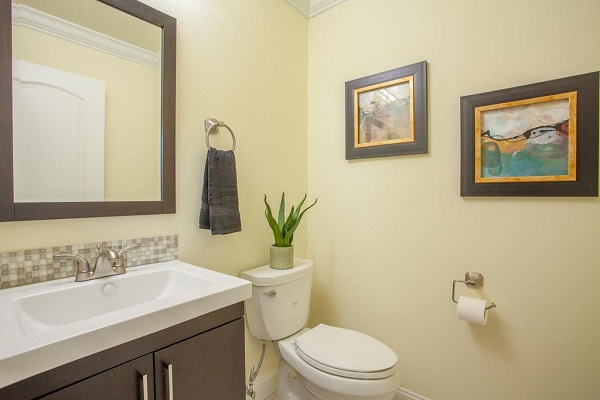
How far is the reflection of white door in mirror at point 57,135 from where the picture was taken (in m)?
0.94

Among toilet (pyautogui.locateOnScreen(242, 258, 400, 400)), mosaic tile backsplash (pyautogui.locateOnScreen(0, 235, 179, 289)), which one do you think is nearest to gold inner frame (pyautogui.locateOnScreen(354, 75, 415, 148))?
toilet (pyautogui.locateOnScreen(242, 258, 400, 400))

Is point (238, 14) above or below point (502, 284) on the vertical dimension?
above

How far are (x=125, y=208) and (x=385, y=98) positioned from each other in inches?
54.2

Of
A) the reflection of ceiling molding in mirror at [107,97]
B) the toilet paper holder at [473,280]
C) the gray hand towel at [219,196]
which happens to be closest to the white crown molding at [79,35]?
the reflection of ceiling molding in mirror at [107,97]

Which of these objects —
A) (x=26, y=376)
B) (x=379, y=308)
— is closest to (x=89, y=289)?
(x=26, y=376)

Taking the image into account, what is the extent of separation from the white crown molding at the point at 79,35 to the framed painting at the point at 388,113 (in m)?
1.06

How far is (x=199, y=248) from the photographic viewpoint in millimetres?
1386

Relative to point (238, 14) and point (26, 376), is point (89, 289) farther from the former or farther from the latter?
point (238, 14)

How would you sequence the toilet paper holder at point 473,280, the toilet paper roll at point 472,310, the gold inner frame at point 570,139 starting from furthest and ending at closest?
the toilet paper holder at point 473,280 → the toilet paper roll at point 472,310 → the gold inner frame at point 570,139

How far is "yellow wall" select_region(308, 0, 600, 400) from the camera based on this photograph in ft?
3.89

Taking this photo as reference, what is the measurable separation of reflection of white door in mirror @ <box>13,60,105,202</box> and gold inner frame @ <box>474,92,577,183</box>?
1.58 m

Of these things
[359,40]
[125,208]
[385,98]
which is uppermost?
[359,40]

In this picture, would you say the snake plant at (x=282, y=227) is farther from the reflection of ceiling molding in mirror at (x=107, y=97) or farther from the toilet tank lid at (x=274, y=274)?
the reflection of ceiling molding in mirror at (x=107, y=97)

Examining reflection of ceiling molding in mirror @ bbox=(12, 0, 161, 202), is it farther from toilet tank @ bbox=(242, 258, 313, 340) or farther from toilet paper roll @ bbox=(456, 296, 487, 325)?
toilet paper roll @ bbox=(456, 296, 487, 325)
